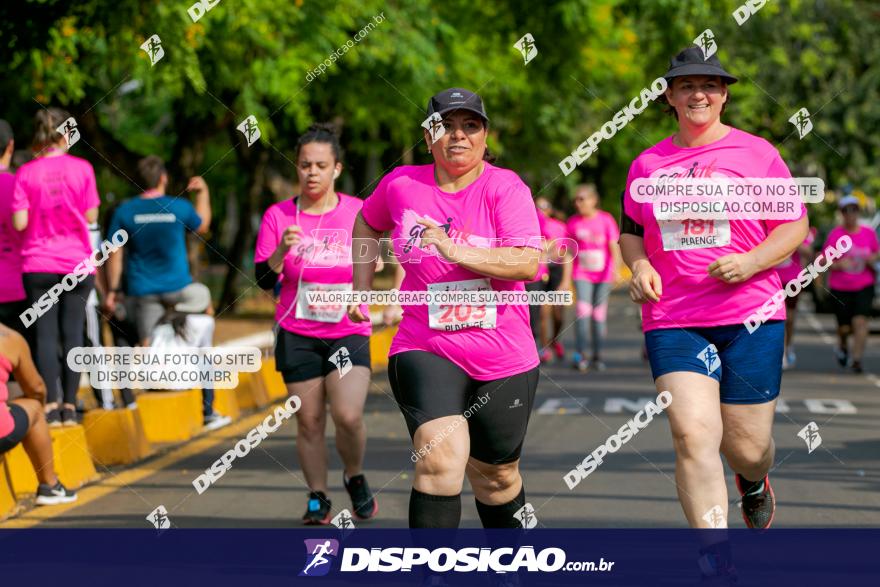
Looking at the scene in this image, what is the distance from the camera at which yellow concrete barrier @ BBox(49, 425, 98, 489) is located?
392 inches

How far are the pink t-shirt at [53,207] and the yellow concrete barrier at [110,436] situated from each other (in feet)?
4.20

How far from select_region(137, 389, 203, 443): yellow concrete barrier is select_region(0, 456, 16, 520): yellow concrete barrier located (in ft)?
9.77

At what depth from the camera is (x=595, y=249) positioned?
1869 cm

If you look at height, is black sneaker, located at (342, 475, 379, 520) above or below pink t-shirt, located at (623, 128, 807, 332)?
below

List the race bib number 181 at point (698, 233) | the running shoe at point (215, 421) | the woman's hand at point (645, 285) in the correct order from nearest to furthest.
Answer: the woman's hand at point (645, 285), the race bib number 181 at point (698, 233), the running shoe at point (215, 421)

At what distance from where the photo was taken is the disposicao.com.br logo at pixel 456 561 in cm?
600

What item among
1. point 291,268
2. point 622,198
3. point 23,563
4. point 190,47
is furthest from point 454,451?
point 190,47

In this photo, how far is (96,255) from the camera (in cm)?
1109

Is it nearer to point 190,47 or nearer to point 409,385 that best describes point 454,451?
point 409,385

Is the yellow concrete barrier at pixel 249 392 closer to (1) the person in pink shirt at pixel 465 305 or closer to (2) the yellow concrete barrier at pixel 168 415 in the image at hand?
(2) the yellow concrete barrier at pixel 168 415

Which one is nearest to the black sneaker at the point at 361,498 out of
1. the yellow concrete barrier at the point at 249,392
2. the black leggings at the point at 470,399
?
the black leggings at the point at 470,399

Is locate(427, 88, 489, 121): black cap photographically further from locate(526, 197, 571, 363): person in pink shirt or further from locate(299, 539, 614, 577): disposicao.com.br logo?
locate(526, 197, 571, 363): person in pink shirt

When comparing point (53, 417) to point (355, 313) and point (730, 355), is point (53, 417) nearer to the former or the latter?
point (355, 313)

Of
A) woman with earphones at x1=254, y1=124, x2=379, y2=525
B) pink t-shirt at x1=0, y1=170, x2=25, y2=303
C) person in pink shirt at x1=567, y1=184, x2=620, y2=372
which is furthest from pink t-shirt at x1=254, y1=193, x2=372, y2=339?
person in pink shirt at x1=567, y1=184, x2=620, y2=372
